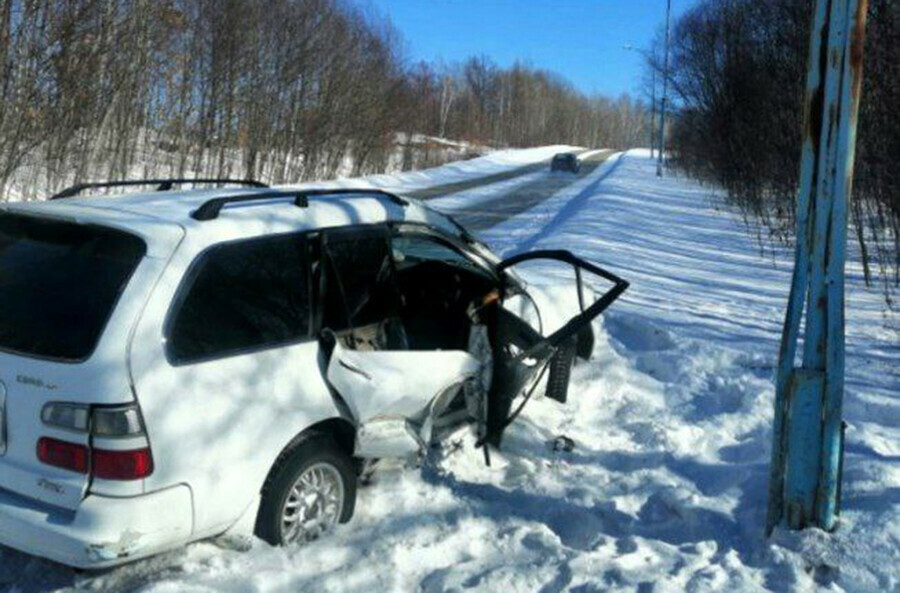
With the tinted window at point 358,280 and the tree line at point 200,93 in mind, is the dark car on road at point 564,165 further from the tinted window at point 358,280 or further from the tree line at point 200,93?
the tinted window at point 358,280

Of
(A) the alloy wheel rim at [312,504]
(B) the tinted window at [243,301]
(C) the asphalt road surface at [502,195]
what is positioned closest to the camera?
(B) the tinted window at [243,301]

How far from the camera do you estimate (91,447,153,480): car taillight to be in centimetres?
310

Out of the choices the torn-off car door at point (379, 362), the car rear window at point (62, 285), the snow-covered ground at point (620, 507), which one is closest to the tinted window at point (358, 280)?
the torn-off car door at point (379, 362)

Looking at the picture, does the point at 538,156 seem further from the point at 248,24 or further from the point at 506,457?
the point at 506,457

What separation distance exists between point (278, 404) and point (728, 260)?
13000mm

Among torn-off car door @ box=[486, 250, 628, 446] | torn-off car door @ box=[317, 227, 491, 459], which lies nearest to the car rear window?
torn-off car door @ box=[317, 227, 491, 459]

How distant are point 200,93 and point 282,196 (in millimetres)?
23300

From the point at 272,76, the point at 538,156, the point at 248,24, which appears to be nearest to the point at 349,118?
the point at 272,76

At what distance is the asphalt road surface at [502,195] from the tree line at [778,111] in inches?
210

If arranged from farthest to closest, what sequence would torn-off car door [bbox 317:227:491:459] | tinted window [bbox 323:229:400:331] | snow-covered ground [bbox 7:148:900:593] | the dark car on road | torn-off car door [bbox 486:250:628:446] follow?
the dark car on road → torn-off car door [bbox 486:250:628:446] → tinted window [bbox 323:229:400:331] → torn-off car door [bbox 317:227:491:459] → snow-covered ground [bbox 7:148:900:593]

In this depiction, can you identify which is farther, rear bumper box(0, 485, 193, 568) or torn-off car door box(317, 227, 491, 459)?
torn-off car door box(317, 227, 491, 459)

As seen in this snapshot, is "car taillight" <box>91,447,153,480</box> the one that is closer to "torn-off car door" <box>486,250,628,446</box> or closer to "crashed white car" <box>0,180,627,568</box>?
"crashed white car" <box>0,180,627,568</box>

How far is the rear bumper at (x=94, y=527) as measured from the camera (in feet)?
10.1

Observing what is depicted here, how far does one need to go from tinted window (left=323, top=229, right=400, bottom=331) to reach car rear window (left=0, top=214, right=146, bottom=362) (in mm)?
971
